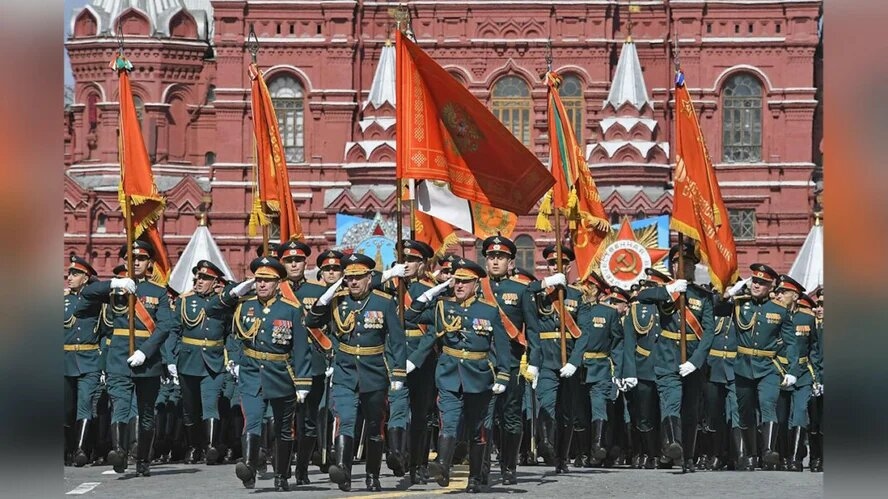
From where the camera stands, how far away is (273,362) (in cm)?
1134

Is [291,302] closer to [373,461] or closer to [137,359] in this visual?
[373,461]

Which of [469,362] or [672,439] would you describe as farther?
[672,439]

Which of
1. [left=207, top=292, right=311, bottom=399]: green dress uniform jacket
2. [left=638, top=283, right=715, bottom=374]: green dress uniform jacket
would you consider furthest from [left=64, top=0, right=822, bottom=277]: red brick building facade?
[left=207, top=292, right=311, bottom=399]: green dress uniform jacket

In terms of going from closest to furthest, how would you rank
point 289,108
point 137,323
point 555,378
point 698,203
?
point 137,323
point 555,378
point 698,203
point 289,108

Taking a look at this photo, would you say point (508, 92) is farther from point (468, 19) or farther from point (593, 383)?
point (593, 383)

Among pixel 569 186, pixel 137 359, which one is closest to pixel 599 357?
pixel 569 186

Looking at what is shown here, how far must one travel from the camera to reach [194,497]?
36.7 ft

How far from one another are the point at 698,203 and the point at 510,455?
354 centimetres

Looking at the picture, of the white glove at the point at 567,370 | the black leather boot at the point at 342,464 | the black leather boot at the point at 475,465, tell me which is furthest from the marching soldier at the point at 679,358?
the black leather boot at the point at 342,464

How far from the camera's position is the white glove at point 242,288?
12297mm

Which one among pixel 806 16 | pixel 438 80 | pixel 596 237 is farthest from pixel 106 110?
pixel 438 80

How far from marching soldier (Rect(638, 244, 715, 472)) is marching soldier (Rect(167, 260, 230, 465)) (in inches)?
143

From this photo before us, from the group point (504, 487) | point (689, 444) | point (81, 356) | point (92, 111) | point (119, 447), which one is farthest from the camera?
point (92, 111)

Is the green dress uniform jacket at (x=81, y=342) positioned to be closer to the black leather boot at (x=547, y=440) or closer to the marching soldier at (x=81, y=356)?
the marching soldier at (x=81, y=356)
